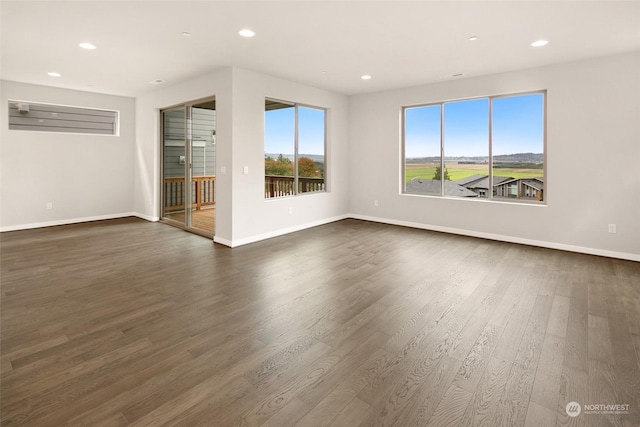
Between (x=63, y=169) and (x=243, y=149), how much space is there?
3.99m

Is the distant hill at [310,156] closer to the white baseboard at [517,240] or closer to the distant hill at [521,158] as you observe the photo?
the white baseboard at [517,240]

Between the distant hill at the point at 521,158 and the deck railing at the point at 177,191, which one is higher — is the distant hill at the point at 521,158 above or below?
above

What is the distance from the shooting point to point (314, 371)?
6.82 ft

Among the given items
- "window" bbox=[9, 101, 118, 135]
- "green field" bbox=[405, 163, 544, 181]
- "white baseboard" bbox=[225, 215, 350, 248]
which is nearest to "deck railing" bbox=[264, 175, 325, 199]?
"white baseboard" bbox=[225, 215, 350, 248]

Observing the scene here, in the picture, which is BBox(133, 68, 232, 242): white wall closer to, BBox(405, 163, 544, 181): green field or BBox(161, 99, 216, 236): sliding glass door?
BBox(161, 99, 216, 236): sliding glass door

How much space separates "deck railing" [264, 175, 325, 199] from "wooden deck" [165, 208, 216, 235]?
1196 mm

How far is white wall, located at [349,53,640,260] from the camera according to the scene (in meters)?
4.43

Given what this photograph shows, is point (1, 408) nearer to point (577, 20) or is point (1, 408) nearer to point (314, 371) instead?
point (314, 371)

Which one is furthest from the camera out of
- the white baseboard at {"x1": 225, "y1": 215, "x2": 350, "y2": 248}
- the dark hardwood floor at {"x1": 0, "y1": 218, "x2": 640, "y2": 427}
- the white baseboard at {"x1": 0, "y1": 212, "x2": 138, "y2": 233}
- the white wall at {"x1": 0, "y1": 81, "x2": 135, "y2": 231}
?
the white baseboard at {"x1": 0, "y1": 212, "x2": 138, "y2": 233}

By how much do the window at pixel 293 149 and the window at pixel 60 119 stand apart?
373 centimetres

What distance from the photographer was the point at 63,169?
6.61 metres

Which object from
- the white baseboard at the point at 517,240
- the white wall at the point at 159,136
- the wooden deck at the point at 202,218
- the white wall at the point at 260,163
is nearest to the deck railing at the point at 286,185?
the white wall at the point at 260,163

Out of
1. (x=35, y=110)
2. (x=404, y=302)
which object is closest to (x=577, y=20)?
(x=404, y=302)

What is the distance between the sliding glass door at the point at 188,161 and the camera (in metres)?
6.16
